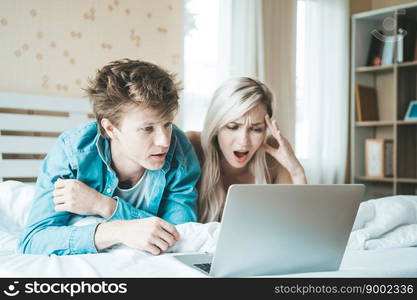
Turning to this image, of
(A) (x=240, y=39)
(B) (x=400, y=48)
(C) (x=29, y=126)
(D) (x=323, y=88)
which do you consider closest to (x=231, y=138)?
(C) (x=29, y=126)

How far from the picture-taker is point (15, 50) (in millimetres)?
2436

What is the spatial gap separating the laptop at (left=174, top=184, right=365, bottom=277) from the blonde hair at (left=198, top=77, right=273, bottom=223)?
0.76 metres

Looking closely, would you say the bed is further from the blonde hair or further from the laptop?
the blonde hair

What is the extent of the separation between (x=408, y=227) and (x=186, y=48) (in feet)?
6.68

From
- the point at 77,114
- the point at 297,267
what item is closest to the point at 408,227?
the point at 297,267

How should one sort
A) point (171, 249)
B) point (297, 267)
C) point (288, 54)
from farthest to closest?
1. point (288, 54)
2. point (171, 249)
3. point (297, 267)

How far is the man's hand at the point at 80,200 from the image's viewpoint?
1.18 m

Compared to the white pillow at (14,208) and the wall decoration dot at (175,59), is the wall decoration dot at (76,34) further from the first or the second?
the white pillow at (14,208)

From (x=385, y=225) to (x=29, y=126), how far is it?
1.73 meters

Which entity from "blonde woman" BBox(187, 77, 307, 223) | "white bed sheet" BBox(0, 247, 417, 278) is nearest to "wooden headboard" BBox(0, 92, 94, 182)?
"blonde woman" BBox(187, 77, 307, 223)

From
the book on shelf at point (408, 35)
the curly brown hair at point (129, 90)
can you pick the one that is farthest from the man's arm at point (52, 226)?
the book on shelf at point (408, 35)

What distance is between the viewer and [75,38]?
2641mm

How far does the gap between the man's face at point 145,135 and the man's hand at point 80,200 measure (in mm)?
134

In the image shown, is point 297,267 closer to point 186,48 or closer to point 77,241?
point 77,241
